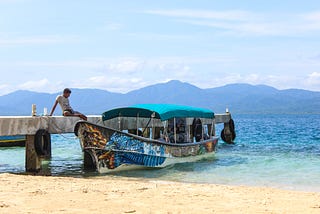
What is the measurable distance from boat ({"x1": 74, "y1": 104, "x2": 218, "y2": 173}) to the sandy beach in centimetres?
371

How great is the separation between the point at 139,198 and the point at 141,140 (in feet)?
23.0

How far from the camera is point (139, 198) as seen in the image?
1058 cm

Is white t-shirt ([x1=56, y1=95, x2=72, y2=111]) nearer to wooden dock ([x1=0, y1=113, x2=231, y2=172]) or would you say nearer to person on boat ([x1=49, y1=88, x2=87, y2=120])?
person on boat ([x1=49, y1=88, x2=87, y2=120])

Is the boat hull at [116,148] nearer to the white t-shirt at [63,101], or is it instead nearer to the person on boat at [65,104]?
the person on boat at [65,104]

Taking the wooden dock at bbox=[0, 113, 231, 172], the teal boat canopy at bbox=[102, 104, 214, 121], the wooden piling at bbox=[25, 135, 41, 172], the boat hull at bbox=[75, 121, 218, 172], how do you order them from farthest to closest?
the teal boat canopy at bbox=[102, 104, 214, 121] → the wooden piling at bbox=[25, 135, 41, 172] → the boat hull at bbox=[75, 121, 218, 172] → the wooden dock at bbox=[0, 113, 231, 172]

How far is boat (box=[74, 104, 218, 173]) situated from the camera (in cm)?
1664

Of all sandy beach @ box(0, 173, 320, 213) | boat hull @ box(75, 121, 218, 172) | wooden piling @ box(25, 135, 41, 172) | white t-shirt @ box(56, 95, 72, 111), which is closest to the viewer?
sandy beach @ box(0, 173, 320, 213)

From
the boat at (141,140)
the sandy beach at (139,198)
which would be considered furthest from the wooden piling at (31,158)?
the sandy beach at (139,198)

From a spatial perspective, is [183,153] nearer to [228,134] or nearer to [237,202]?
[237,202]

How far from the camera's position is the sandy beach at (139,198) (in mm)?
9398

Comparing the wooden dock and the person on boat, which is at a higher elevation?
the person on boat

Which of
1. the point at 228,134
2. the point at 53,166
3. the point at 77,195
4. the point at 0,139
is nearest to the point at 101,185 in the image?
the point at 77,195

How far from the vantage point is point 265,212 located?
9.36 m

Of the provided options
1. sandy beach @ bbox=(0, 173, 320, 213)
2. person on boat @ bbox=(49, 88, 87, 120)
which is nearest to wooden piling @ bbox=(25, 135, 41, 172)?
person on boat @ bbox=(49, 88, 87, 120)
